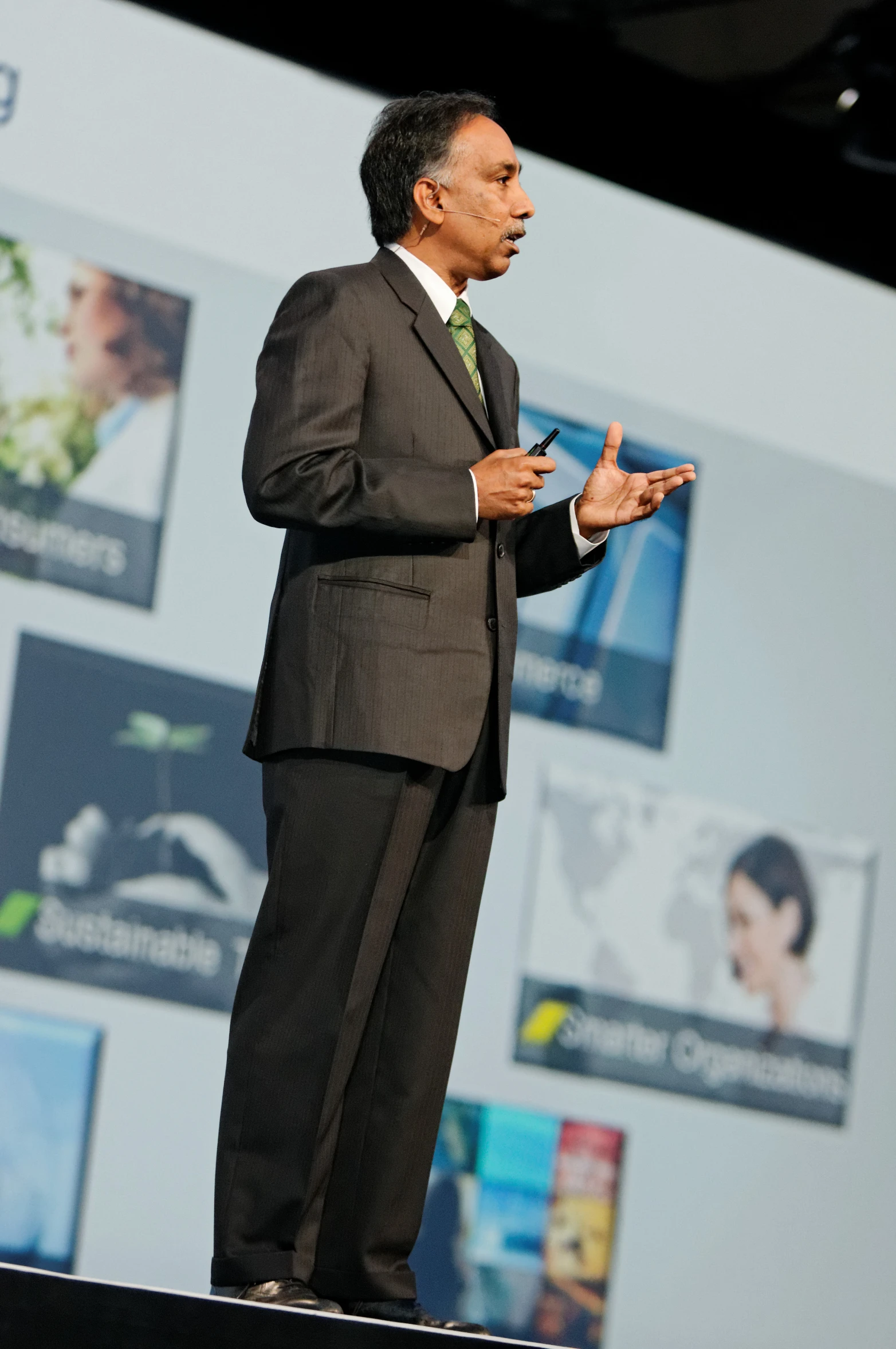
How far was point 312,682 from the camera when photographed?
6.12ft

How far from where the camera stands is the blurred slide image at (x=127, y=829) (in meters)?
2.96

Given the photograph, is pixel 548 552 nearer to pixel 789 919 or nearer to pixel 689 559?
pixel 689 559

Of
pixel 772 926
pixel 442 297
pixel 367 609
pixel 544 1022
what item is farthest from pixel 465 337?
pixel 772 926

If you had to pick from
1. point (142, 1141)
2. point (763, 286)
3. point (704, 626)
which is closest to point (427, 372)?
point (142, 1141)

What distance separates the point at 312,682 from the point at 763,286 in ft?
8.38

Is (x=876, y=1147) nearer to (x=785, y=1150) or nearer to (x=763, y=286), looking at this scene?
(x=785, y=1150)

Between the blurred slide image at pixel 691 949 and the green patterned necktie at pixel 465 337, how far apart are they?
64.1 inches

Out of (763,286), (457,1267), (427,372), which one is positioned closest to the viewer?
(427,372)

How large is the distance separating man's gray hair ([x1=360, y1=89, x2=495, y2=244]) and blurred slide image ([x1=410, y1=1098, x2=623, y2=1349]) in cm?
193

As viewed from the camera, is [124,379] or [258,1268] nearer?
[258,1268]

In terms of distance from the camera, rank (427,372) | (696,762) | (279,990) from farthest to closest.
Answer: (696,762)
(427,372)
(279,990)

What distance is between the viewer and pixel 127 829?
3064 millimetres

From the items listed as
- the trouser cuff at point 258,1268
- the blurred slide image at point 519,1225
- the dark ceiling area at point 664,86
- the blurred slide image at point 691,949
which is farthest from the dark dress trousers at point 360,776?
the dark ceiling area at point 664,86

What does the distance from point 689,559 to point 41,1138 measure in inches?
73.1
